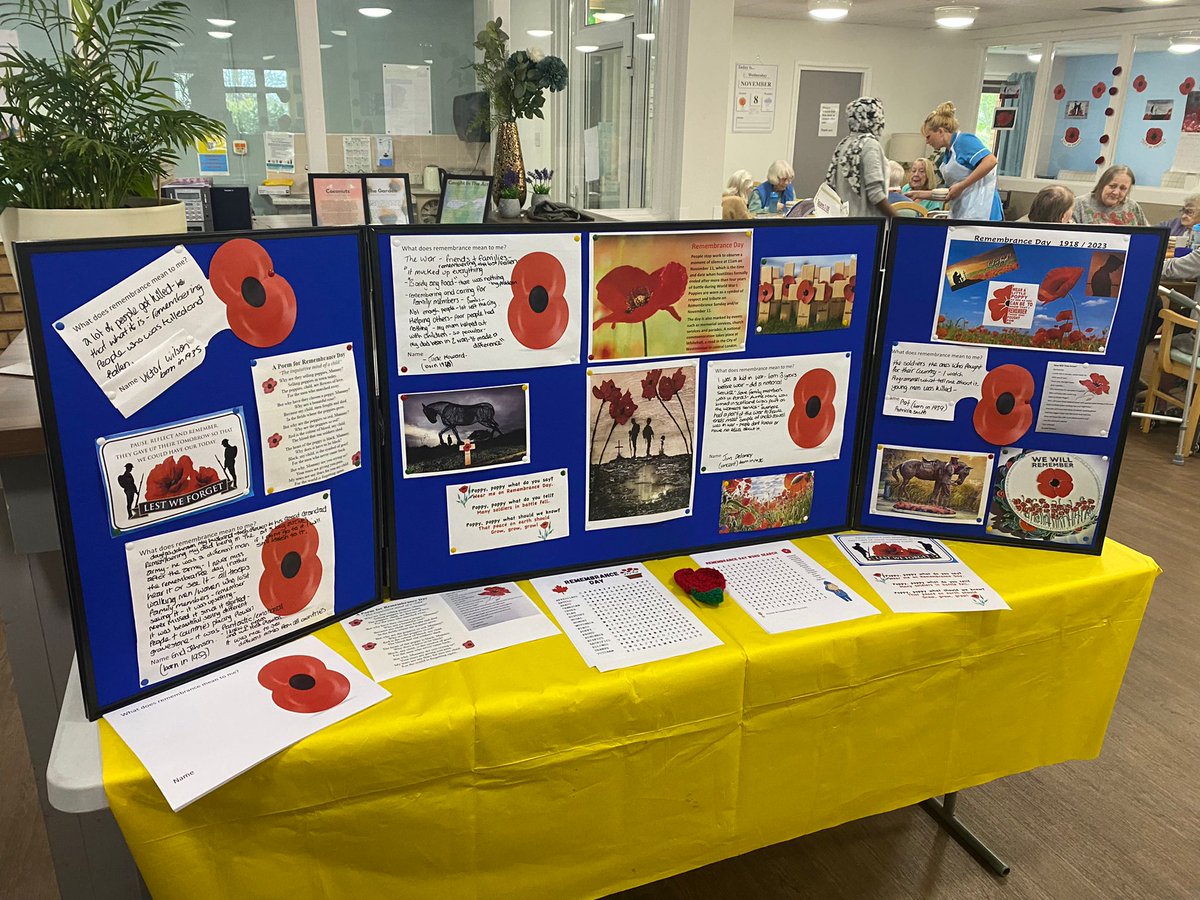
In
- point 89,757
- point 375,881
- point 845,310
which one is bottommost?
point 375,881

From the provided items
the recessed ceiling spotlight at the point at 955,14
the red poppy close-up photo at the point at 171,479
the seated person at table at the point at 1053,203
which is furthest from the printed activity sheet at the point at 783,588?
the recessed ceiling spotlight at the point at 955,14

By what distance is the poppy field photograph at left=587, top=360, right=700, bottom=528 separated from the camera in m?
1.41

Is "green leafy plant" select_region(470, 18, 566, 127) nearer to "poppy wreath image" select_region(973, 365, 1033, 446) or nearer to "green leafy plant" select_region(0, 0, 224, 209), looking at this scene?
"green leafy plant" select_region(0, 0, 224, 209)

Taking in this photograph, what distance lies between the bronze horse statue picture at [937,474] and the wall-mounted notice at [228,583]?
1017 millimetres

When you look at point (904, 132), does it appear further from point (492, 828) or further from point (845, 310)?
point (492, 828)

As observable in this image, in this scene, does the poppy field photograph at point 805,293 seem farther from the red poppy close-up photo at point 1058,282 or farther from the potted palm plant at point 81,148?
the potted palm plant at point 81,148

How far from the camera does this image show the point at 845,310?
1.53m

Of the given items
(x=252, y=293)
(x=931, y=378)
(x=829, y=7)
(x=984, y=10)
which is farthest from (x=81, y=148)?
(x=984, y=10)

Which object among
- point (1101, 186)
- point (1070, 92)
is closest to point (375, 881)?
point (1101, 186)

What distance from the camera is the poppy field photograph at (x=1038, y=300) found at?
1.52m

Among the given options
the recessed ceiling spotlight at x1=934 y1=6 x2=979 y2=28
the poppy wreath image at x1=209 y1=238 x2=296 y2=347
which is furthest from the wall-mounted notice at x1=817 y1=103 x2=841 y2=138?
the poppy wreath image at x1=209 y1=238 x2=296 y2=347

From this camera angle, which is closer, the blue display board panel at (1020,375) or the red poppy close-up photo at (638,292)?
the red poppy close-up photo at (638,292)

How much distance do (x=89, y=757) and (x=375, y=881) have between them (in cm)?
39

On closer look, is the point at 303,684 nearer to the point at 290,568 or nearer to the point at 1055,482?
the point at 290,568
